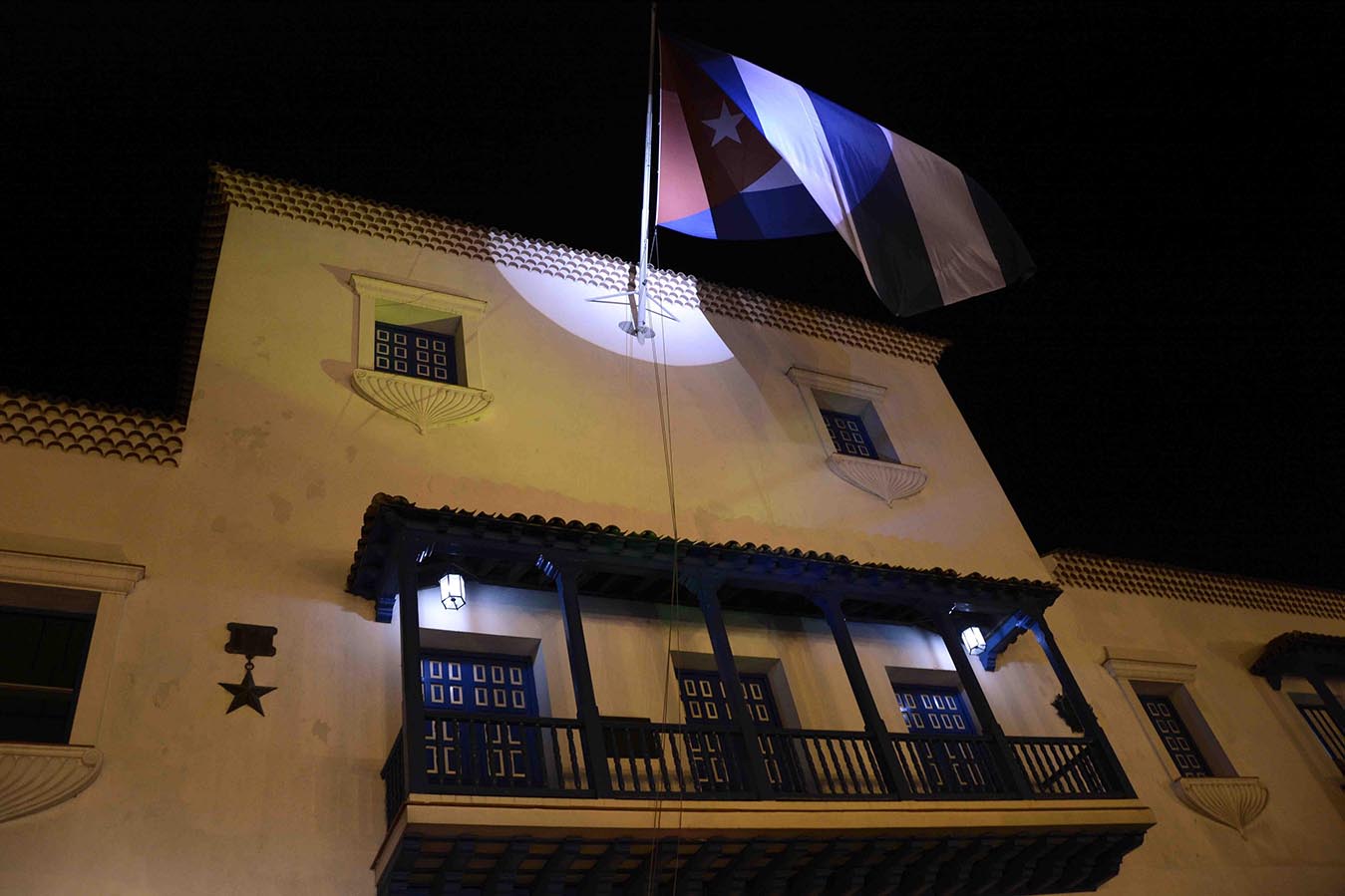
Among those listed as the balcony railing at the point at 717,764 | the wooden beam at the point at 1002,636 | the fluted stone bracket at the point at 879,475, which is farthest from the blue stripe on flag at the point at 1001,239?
the balcony railing at the point at 717,764

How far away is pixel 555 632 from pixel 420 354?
456 centimetres

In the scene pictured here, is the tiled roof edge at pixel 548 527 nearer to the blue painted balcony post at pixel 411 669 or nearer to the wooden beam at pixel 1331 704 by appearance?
the blue painted balcony post at pixel 411 669

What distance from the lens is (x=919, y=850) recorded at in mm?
9844

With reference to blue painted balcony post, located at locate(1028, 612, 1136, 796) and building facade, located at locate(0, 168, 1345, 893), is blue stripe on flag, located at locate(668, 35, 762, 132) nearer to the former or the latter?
building facade, located at locate(0, 168, 1345, 893)

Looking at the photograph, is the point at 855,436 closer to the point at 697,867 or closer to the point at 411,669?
the point at 697,867

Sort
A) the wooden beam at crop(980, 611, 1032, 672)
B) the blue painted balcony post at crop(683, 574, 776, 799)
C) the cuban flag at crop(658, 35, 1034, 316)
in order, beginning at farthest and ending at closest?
the wooden beam at crop(980, 611, 1032, 672), the cuban flag at crop(658, 35, 1034, 316), the blue painted balcony post at crop(683, 574, 776, 799)

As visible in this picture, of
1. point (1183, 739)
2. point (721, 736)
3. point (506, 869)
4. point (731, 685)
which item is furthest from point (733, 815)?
point (1183, 739)

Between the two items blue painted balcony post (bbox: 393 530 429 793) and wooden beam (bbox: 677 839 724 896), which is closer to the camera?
blue painted balcony post (bbox: 393 530 429 793)

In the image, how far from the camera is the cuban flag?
12.2 meters

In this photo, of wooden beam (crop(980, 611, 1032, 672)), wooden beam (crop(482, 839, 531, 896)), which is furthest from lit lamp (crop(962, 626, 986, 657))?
wooden beam (crop(482, 839, 531, 896))

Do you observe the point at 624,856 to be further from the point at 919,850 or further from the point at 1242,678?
the point at 1242,678

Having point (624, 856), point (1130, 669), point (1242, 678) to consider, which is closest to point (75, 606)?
point (624, 856)

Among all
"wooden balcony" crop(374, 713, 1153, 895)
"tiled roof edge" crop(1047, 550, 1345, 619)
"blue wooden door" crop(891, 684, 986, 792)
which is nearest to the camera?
"wooden balcony" crop(374, 713, 1153, 895)

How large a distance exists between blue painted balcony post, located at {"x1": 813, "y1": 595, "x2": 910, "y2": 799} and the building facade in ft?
0.15
